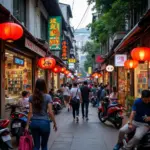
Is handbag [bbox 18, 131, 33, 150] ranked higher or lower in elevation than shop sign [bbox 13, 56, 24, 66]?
lower

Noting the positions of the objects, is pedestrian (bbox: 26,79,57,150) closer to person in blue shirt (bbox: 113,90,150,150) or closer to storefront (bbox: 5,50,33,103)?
person in blue shirt (bbox: 113,90,150,150)

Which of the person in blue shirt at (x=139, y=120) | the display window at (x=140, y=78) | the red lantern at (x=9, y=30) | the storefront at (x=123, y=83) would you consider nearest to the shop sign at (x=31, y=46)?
the red lantern at (x=9, y=30)

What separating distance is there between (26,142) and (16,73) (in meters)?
9.04

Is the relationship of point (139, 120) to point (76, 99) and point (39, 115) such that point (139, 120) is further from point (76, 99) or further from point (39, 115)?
point (76, 99)

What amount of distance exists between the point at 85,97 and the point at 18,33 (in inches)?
290

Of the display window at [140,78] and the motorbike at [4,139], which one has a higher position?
the display window at [140,78]

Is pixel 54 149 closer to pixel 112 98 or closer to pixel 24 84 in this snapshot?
pixel 112 98

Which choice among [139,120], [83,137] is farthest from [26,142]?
[83,137]

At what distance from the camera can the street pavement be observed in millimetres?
8656

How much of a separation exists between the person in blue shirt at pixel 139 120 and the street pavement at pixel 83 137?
7.06 feet

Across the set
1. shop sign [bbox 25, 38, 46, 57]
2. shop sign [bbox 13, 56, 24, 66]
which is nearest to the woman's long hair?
shop sign [bbox 25, 38, 46, 57]

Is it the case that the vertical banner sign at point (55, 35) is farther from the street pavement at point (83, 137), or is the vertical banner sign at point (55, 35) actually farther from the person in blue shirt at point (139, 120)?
the person in blue shirt at point (139, 120)

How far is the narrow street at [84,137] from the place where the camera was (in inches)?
341

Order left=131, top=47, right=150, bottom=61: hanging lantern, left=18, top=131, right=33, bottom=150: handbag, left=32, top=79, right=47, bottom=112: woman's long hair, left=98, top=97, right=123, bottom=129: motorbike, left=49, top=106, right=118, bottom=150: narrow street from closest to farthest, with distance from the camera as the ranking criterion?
left=18, top=131, right=33, bottom=150: handbag, left=32, top=79, right=47, bottom=112: woman's long hair, left=49, top=106, right=118, bottom=150: narrow street, left=131, top=47, right=150, bottom=61: hanging lantern, left=98, top=97, right=123, bottom=129: motorbike
